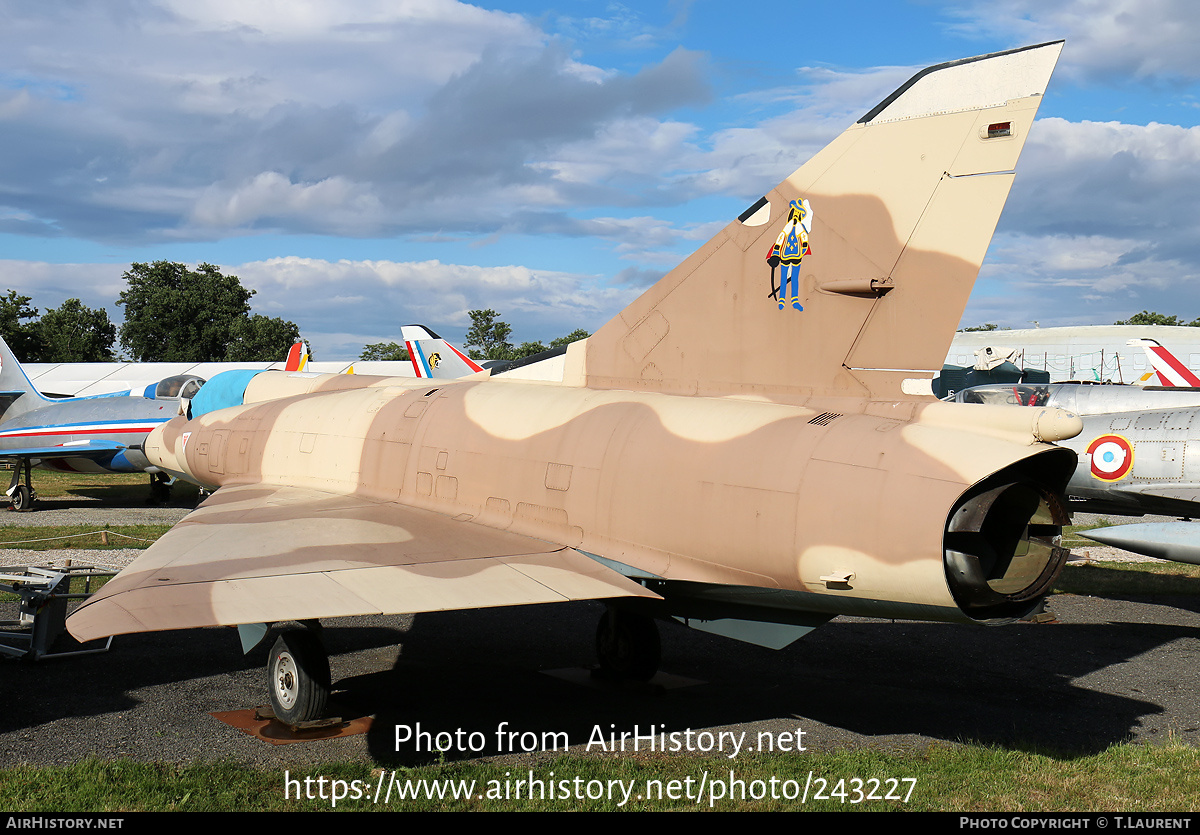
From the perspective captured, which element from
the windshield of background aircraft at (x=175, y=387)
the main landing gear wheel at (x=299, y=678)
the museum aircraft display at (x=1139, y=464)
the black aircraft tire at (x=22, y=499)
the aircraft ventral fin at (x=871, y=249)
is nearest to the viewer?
the aircraft ventral fin at (x=871, y=249)

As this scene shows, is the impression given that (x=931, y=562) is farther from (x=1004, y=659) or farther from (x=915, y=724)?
(x=1004, y=659)

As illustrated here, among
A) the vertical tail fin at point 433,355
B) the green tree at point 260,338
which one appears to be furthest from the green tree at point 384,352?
the vertical tail fin at point 433,355

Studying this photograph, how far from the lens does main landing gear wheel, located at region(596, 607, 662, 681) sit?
25.2 ft

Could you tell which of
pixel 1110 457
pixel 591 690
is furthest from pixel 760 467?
pixel 1110 457

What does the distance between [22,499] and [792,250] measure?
21036 mm

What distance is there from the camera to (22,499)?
2053 cm

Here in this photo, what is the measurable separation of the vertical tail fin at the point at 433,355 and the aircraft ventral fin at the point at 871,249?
65.3 ft

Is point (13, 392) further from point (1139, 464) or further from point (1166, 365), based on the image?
point (1166, 365)

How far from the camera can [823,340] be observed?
5.82 meters

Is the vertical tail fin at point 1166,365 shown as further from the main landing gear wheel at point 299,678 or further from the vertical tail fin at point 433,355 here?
the main landing gear wheel at point 299,678

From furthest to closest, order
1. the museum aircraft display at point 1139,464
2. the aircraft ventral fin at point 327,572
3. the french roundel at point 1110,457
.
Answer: the french roundel at point 1110,457 → the museum aircraft display at point 1139,464 → the aircraft ventral fin at point 327,572

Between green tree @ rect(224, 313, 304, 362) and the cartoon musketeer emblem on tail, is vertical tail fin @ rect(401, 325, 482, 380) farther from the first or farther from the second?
green tree @ rect(224, 313, 304, 362)

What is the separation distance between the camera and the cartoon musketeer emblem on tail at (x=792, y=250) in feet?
19.4
